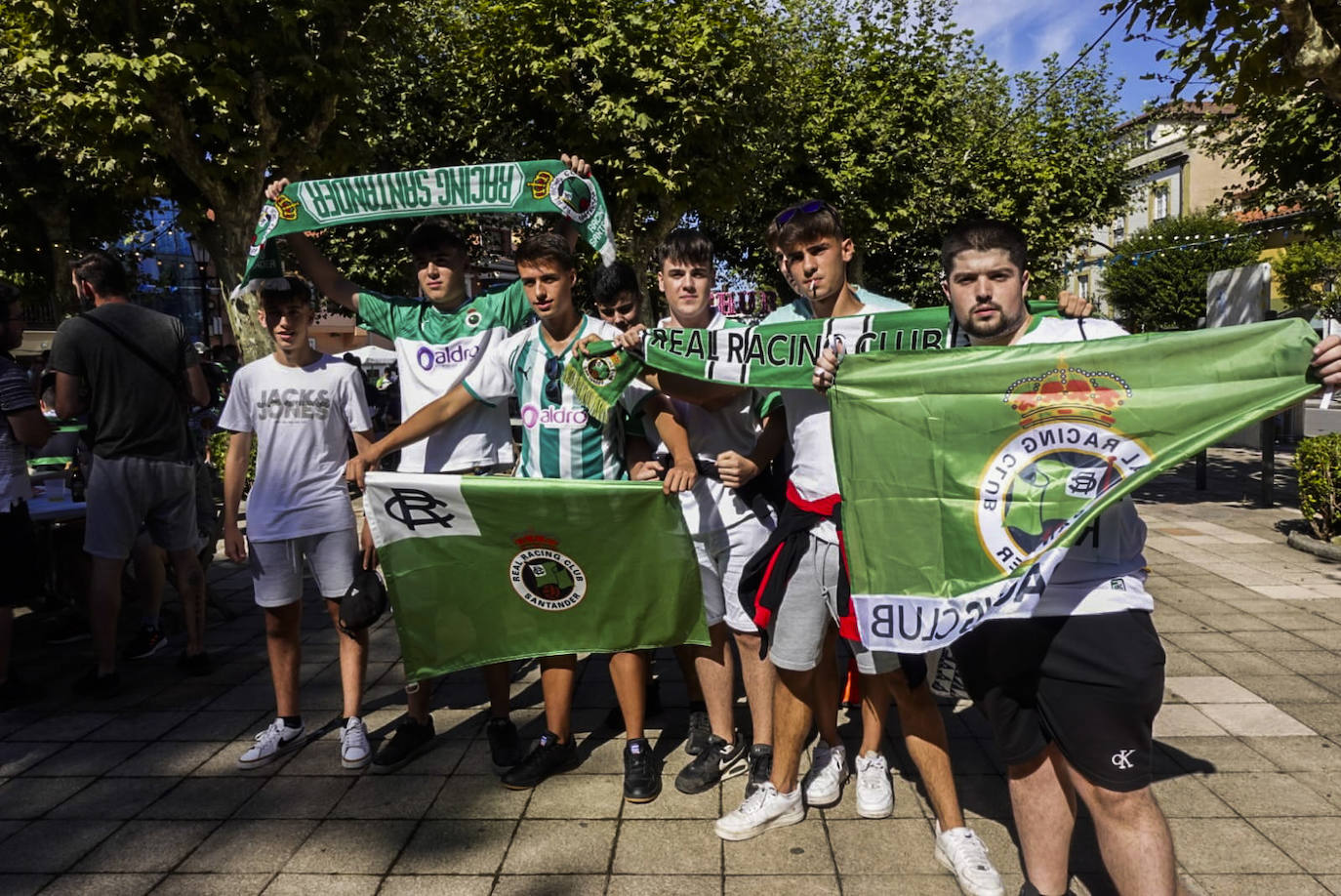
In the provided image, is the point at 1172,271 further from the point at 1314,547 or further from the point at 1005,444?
the point at 1005,444

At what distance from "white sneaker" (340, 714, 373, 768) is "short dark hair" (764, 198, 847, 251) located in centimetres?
257

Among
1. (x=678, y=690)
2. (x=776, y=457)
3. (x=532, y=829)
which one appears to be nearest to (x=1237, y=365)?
(x=776, y=457)

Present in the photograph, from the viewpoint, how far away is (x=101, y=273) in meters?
4.68

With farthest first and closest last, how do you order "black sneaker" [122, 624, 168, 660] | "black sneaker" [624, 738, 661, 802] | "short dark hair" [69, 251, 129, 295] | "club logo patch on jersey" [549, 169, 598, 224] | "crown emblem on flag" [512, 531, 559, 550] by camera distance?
1. "black sneaker" [122, 624, 168, 660]
2. "short dark hair" [69, 251, 129, 295]
3. "club logo patch on jersey" [549, 169, 598, 224]
4. "crown emblem on flag" [512, 531, 559, 550]
5. "black sneaker" [624, 738, 661, 802]

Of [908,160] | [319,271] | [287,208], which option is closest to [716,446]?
→ [319,271]

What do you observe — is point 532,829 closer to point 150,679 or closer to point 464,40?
point 150,679

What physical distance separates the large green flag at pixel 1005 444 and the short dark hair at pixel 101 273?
159 inches

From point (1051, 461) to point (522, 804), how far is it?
7.32 ft

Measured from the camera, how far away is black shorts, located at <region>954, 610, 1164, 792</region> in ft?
7.29

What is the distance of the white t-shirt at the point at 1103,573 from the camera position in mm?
2275

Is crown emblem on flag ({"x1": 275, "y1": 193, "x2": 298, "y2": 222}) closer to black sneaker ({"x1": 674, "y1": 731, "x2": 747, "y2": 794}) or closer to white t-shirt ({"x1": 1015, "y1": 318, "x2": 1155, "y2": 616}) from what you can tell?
black sneaker ({"x1": 674, "y1": 731, "x2": 747, "y2": 794})

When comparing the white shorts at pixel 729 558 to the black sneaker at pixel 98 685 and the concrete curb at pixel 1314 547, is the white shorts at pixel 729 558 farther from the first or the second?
the concrete curb at pixel 1314 547

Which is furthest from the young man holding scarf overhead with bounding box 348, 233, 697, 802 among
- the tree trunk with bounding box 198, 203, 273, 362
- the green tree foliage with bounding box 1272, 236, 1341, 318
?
the green tree foliage with bounding box 1272, 236, 1341, 318

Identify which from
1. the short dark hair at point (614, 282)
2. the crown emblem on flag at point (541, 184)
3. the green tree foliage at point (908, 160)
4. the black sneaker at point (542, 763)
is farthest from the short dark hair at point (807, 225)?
the green tree foliage at point (908, 160)
